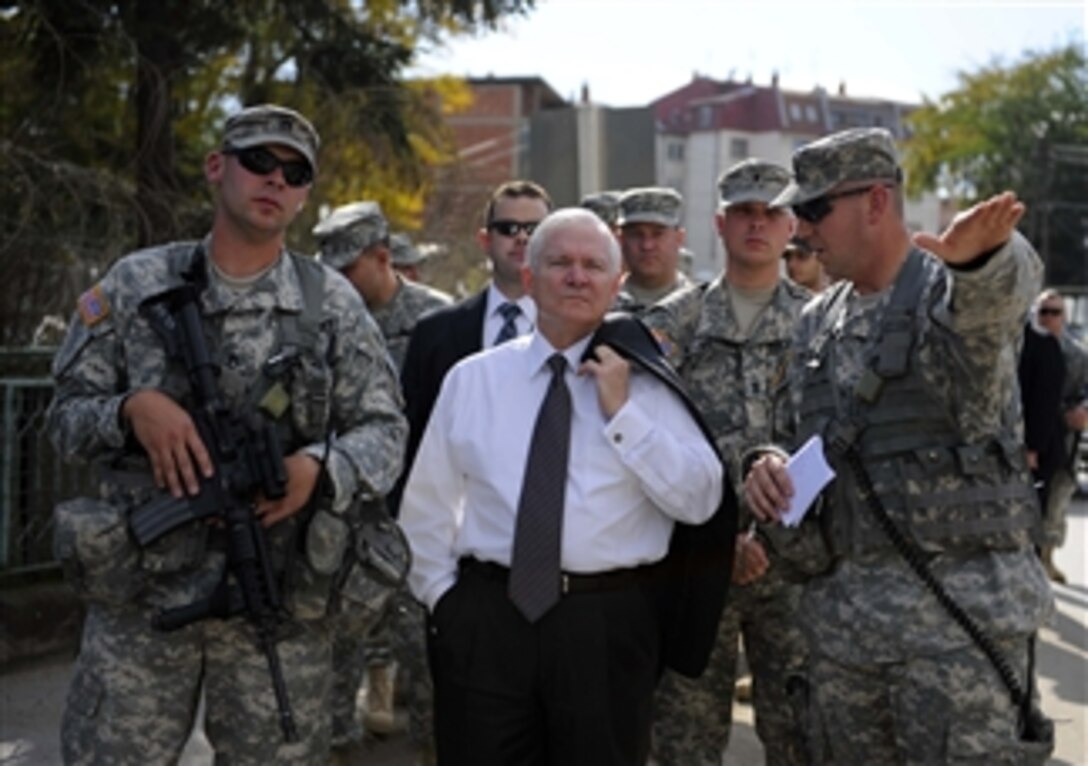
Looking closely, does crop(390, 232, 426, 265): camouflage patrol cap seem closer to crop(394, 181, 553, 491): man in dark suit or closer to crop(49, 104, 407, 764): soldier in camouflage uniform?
crop(394, 181, 553, 491): man in dark suit

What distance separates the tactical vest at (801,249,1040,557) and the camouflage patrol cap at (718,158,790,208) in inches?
60.2

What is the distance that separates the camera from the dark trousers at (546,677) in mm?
3623

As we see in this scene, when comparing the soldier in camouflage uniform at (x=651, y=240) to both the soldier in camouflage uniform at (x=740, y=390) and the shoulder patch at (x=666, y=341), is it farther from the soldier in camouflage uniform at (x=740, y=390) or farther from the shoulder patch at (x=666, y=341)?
the shoulder patch at (x=666, y=341)

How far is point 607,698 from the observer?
363cm

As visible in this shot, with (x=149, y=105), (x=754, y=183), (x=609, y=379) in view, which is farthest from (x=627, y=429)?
(x=149, y=105)

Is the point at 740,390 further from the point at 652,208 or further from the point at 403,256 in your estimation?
the point at 403,256

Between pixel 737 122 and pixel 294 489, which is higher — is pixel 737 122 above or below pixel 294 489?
above

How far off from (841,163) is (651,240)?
2508 millimetres

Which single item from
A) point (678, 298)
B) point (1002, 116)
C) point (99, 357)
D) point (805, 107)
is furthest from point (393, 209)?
point (805, 107)

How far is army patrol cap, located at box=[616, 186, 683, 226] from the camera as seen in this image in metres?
6.11

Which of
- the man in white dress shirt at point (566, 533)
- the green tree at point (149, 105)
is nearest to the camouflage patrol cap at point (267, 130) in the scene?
the man in white dress shirt at point (566, 533)

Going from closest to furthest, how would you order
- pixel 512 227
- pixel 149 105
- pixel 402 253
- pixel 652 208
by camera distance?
pixel 512 227, pixel 652 208, pixel 402 253, pixel 149 105

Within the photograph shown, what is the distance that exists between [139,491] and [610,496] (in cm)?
121

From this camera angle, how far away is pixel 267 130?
388cm
